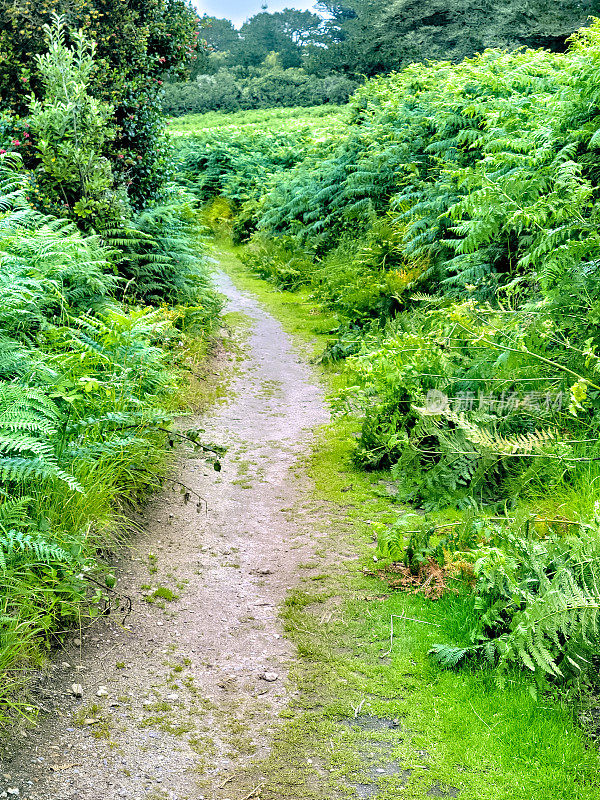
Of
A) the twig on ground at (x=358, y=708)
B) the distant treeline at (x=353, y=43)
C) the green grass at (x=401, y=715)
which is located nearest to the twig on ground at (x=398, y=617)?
the green grass at (x=401, y=715)

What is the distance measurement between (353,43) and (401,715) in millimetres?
35754

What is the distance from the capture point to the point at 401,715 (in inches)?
119

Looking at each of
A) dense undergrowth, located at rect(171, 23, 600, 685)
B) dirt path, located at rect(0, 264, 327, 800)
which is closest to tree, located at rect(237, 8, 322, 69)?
dense undergrowth, located at rect(171, 23, 600, 685)

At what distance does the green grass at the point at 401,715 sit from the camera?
8.54ft

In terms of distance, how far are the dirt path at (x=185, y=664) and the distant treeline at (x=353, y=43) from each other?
25.7ft

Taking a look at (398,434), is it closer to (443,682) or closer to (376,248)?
(443,682)

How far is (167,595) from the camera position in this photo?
393 cm

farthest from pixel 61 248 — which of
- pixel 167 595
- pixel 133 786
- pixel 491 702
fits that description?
pixel 491 702

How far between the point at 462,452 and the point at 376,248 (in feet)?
19.9

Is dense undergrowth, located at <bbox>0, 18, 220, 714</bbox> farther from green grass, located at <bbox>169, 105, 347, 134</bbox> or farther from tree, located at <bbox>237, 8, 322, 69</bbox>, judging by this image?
tree, located at <bbox>237, 8, 322, 69</bbox>

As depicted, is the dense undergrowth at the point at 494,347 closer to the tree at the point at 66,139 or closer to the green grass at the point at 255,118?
the tree at the point at 66,139

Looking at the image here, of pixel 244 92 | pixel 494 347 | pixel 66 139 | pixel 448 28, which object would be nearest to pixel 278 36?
pixel 244 92

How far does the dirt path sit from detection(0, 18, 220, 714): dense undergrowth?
0.23 m

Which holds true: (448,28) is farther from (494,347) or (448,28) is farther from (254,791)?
(254,791)
